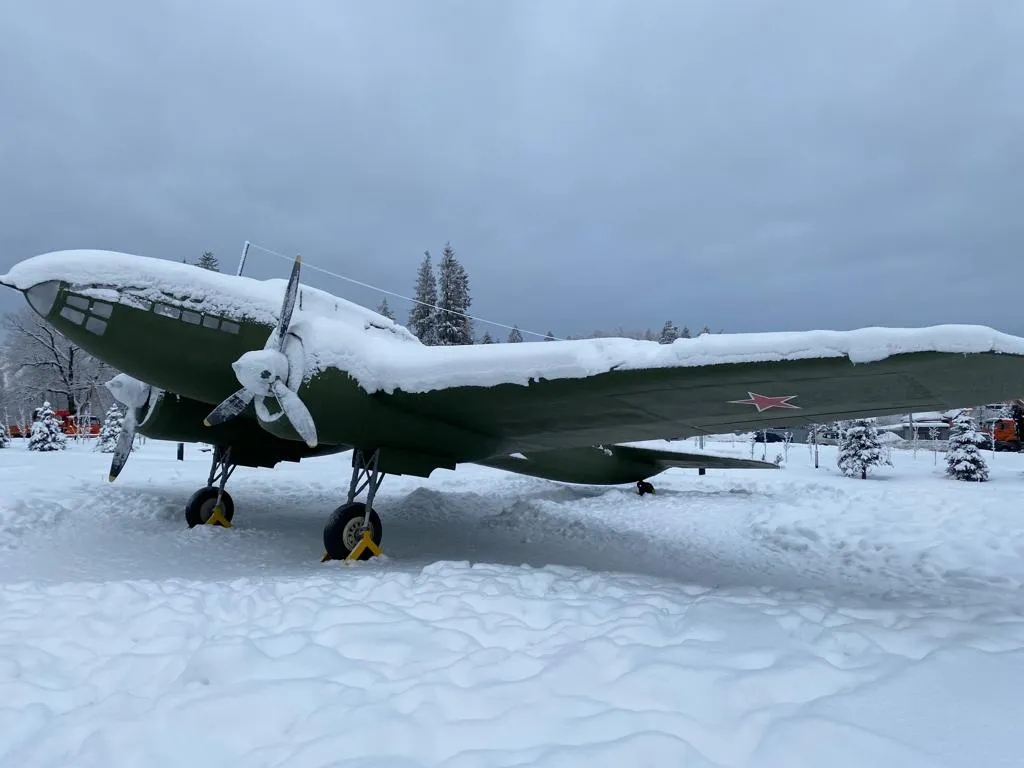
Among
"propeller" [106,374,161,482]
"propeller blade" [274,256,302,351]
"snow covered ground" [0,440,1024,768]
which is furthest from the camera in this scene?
"propeller" [106,374,161,482]

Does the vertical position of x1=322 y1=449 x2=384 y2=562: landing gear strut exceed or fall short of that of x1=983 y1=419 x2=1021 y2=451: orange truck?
it falls short

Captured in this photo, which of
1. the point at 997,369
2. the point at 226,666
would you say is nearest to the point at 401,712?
the point at 226,666

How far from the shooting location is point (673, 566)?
8.30 metres

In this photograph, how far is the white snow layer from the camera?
5.40 m

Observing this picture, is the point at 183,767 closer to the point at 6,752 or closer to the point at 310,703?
the point at 310,703

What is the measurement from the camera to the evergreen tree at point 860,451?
24984mm

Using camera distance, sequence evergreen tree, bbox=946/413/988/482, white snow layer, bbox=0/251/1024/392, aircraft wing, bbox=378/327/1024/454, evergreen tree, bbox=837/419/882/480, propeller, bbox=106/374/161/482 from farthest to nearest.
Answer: evergreen tree, bbox=837/419/882/480
evergreen tree, bbox=946/413/988/482
propeller, bbox=106/374/161/482
white snow layer, bbox=0/251/1024/392
aircraft wing, bbox=378/327/1024/454

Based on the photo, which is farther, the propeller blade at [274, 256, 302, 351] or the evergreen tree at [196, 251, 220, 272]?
the evergreen tree at [196, 251, 220, 272]

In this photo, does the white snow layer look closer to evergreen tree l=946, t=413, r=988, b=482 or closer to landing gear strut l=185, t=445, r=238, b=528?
landing gear strut l=185, t=445, r=238, b=528

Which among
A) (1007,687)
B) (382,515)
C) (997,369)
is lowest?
(382,515)

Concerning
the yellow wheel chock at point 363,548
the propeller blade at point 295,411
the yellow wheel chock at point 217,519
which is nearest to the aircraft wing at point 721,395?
the propeller blade at point 295,411

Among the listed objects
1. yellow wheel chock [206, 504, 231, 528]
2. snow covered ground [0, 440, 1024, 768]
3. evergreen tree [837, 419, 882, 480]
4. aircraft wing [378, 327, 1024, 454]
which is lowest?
yellow wheel chock [206, 504, 231, 528]

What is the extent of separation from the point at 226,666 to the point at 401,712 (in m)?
1.32

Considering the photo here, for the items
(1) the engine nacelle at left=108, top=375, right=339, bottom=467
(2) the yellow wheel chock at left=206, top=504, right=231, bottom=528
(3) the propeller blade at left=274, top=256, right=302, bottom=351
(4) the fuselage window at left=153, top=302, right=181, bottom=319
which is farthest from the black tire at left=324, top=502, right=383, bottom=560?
(2) the yellow wheel chock at left=206, top=504, right=231, bottom=528
